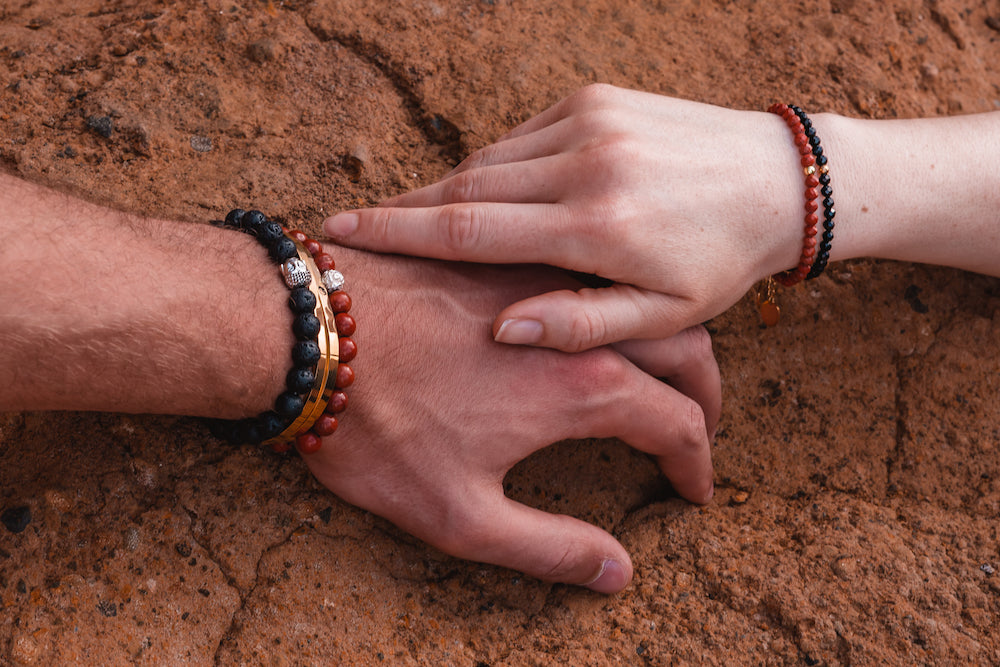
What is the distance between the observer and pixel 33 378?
1136 millimetres

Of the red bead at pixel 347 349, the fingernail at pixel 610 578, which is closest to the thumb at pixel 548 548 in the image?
the fingernail at pixel 610 578

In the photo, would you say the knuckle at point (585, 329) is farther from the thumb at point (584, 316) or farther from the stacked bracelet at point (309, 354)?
the stacked bracelet at point (309, 354)

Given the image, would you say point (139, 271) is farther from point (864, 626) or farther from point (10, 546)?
point (864, 626)

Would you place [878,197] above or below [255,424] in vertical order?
above

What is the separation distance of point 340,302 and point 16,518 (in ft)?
1.95

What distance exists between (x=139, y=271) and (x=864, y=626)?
4.07ft

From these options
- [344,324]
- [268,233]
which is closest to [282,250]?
[268,233]

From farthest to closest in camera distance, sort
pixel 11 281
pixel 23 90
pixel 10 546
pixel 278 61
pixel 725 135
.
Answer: pixel 278 61, pixel 23 90, pixel 725 135, pixel 10 546, pixel 11 281

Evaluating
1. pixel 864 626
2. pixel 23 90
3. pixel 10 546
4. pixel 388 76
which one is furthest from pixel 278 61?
pixel 864 626

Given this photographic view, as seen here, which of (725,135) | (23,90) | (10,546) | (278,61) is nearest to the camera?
(10,546)

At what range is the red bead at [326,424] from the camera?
1.28 meters

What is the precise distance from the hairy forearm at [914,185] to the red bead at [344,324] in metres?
0.86

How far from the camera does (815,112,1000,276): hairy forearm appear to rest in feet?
4.83

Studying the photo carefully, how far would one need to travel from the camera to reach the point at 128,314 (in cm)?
114
